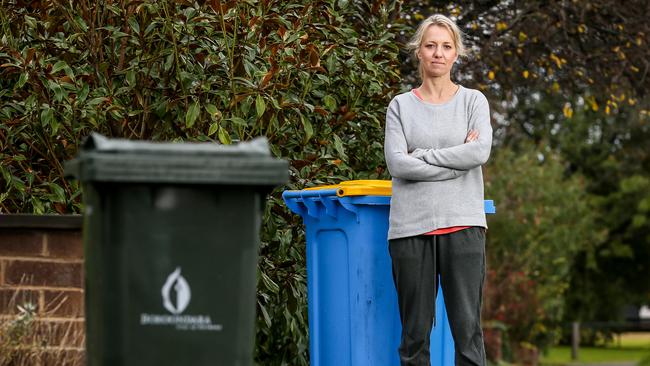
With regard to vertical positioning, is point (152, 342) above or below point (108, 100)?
below

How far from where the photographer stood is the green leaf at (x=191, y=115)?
6199mm

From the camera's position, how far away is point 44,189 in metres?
6.68

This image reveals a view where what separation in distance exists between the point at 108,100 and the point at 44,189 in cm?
69

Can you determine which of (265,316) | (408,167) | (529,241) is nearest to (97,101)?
(265,316)

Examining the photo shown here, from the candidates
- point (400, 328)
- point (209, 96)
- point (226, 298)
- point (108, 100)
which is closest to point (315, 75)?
point (209, 96)

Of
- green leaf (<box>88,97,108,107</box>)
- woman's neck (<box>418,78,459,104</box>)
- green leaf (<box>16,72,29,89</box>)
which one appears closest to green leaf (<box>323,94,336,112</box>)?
green leaf (<box>88,97,108,107</box>)

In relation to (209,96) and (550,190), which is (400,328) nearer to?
(209,96)

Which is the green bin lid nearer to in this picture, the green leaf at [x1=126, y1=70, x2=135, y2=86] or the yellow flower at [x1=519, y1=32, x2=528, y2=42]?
the green leaf at [x1=126, y1=70, x2=135, y2=86]

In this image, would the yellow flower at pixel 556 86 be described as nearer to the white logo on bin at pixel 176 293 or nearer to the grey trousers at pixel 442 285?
the grey trousers at pixel 442 285

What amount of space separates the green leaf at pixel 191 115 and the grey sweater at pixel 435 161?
113cm

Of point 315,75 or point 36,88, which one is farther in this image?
point 315,75

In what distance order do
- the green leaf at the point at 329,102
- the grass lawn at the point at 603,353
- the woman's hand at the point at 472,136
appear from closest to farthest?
the woman's hand at the point at 472,136 < the green leaf at the point at 329,102 < the grass lawn at the point at 603,353

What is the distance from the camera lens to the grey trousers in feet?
17.8

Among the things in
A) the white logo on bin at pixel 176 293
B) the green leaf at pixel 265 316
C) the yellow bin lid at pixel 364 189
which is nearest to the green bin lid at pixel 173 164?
the white logo on bin at pixel 176 293
